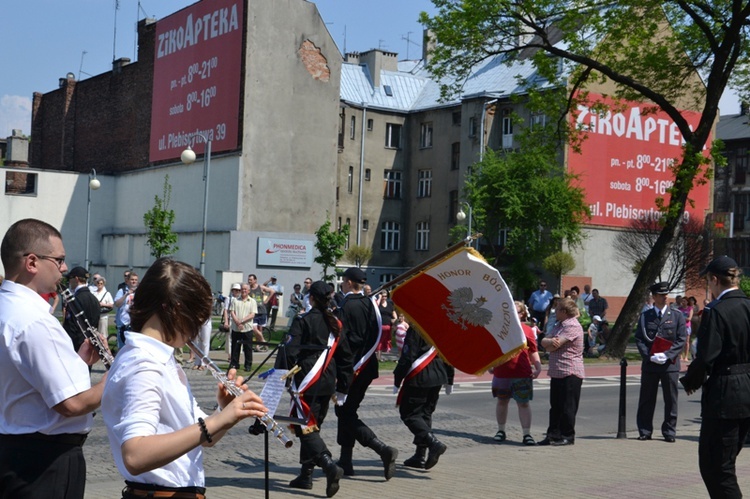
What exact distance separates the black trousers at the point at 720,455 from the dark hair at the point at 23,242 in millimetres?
4654

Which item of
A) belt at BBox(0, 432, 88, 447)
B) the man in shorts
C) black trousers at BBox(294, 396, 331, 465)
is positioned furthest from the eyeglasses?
the man in shorts

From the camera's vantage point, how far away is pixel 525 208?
49094 mm

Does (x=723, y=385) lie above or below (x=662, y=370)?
above

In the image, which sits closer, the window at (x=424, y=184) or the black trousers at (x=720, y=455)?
the black trousers at (x=720, y=455)

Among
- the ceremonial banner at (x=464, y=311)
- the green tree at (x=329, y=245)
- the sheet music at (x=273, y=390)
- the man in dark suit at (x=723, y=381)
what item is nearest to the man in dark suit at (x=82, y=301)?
the ceremonial banner at (x=464, y=311)

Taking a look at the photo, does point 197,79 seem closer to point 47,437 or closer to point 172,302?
point 47,437

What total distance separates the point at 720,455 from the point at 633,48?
857 inches

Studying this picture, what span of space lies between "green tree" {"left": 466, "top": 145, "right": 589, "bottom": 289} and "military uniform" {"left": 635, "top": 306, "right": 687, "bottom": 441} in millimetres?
34657

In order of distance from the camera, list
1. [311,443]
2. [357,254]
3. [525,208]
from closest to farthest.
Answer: [311,443] → [525,208] → [357,254]

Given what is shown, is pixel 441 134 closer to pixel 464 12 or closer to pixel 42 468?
pixel 464 12

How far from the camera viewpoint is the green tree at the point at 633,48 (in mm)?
26328

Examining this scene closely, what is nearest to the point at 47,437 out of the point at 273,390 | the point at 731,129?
the point at 273,390

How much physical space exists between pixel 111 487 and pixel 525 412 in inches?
215

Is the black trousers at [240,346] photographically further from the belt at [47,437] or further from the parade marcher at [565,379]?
the belt at [47,437]
